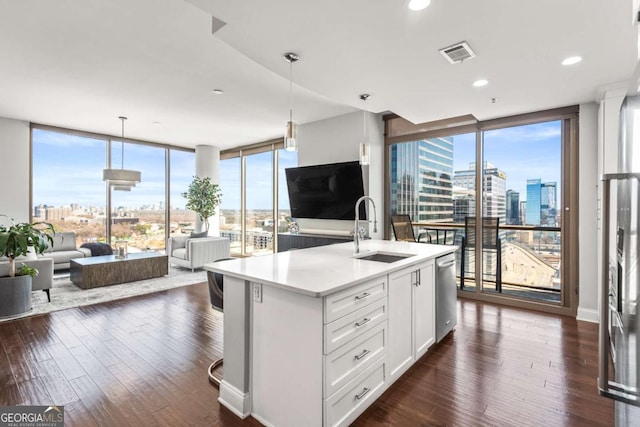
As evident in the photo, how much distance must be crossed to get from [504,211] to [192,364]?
13.6ft

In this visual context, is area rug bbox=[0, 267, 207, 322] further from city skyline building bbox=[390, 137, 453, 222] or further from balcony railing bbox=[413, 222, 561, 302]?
balcony railing bbox=[413, 222, 561, 302]

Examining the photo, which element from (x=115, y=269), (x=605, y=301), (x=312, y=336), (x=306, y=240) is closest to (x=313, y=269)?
(x=312, y=336)

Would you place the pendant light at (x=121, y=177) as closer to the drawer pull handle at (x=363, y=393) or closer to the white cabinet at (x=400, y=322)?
the white cabinet at (x=400, y=322)

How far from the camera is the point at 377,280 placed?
6.84ft

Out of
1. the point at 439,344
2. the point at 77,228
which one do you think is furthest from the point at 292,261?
the point at 77,228

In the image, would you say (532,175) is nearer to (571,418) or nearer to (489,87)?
(489,87)

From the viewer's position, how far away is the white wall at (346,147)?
5066mm

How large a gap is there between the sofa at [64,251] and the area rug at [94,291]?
0.76ft

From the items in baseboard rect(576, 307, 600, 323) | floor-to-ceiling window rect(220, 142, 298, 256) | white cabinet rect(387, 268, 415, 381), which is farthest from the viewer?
floor-to-ceiling window rect(220, 142, 298, 256)

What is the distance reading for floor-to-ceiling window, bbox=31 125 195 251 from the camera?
6.20 m

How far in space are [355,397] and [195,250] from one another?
502 centimetres

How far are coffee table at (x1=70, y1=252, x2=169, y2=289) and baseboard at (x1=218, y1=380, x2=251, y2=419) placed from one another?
13.0 ft

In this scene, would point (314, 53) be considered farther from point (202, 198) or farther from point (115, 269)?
point (202, 198)

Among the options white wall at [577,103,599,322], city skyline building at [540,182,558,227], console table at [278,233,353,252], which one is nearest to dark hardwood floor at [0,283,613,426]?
white wall at [577,103,599,322]
